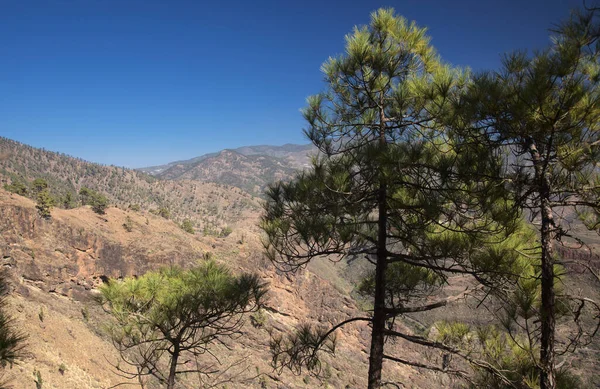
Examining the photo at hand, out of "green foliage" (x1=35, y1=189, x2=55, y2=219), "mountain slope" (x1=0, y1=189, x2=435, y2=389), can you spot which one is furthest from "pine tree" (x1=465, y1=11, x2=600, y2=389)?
"green foliage" (x1=35, y1=189, x2=55, y2=219)

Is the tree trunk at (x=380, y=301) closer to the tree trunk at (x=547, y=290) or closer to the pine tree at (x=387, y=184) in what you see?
the pine tree at (x=387, y=184)

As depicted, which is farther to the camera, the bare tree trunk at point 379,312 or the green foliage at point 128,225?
the green foliage at point 128,225

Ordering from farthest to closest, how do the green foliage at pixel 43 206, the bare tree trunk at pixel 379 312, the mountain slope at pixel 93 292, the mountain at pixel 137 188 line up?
the mountain at pixel 137 188
the green foliage at pixel 43 206
the mountain slope at pixel 93 292
the bare tree trunk at pixel 379 312

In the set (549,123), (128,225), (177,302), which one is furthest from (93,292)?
(549,123)

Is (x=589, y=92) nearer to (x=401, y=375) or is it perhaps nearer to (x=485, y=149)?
(x=485, y=149)

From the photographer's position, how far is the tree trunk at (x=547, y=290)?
357 centimetres

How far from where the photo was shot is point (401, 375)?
3212 centimetres

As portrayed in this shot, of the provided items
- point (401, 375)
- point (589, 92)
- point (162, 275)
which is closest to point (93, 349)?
point (162, 275)

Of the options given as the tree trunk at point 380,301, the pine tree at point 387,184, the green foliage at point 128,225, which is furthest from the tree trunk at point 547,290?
the green foliage at point 128,225

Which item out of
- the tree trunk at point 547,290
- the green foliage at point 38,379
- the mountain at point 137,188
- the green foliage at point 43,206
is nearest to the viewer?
the tree trunk at point 547,290

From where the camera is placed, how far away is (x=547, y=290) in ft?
12.3

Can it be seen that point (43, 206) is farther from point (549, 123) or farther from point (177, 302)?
point (549, 123)

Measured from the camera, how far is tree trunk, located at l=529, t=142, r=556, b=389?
11.7 ft

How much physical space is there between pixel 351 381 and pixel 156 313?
25976mm
